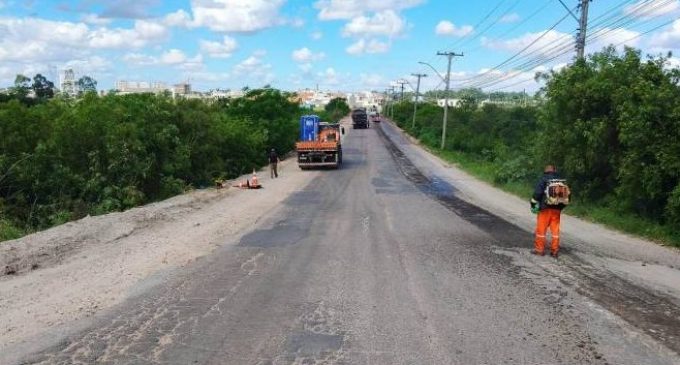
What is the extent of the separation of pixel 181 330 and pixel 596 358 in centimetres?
414

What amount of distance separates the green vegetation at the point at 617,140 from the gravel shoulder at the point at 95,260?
924 centimetres

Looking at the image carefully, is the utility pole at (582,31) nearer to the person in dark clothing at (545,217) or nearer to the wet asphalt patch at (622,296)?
the wet asphalt patch at (622,296)

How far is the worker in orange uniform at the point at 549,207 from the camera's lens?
10.4m

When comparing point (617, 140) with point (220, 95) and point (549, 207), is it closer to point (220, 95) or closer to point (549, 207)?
point (549, 207)

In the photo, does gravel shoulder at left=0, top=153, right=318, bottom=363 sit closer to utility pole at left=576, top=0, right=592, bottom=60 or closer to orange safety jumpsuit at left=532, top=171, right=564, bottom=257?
orange safety jumpsuit at left=532, top=171, right=564, bottom=257

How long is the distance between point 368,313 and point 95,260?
5.44 meters

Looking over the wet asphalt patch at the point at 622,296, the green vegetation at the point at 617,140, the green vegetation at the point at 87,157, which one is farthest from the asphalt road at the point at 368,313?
the green vegetation at the point at 87,157

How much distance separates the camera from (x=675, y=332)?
6406 mm

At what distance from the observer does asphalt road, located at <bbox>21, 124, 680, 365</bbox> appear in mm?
5652

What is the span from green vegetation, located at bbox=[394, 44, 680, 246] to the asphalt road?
4365 mm

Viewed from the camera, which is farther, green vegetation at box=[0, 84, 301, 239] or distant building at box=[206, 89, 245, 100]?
distant building at box=[206, 89, 245, 100]

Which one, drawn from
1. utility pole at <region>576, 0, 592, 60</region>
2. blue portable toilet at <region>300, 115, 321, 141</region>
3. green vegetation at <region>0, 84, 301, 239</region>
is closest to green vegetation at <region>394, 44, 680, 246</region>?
utility pole at <region>576, 0, 592, 60</region>

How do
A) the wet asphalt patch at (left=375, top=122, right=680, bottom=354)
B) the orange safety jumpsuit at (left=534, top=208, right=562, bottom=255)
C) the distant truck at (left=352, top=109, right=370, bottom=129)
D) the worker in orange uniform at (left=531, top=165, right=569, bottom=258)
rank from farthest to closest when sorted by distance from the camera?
the distant truck at (left=352, top=109, right=370, bottom=129)
the orange safety jumpsuit at (left=534, top=208, right=562, bottom=255)
the worker in orange uniform at (left=531, top=165, right=569, bottom=258)
the wet asphalt patch at (left=375, top=122, right=680, bottom=354)

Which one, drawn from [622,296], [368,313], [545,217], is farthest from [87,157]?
[622,296]
